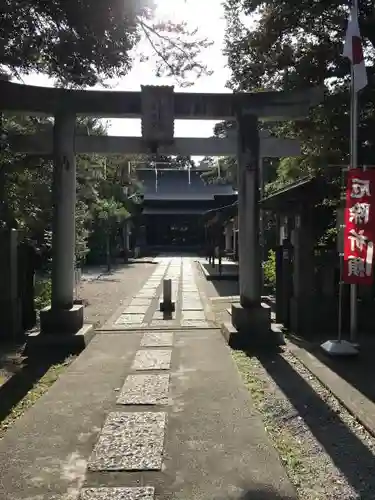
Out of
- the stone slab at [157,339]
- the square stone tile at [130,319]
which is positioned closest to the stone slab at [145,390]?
the stone slab at [157,339]

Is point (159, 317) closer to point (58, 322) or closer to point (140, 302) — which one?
point (140, 302)

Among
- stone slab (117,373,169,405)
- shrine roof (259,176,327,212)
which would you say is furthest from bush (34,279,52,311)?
stone slab (117,373,169,405)

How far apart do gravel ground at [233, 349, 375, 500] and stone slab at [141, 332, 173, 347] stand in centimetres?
188

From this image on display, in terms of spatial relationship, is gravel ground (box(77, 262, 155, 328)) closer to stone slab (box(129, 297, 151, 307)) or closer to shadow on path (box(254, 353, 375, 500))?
stone slab (box(129, 297, 151, 307))

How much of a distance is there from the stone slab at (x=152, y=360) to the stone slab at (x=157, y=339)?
0.45 m

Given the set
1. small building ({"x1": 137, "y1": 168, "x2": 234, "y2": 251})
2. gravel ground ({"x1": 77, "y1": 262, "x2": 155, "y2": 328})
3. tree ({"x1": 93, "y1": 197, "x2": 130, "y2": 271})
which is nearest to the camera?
gravel ground ({"x1": 77, "y1": 262, "x2": 155, "y2": 328})

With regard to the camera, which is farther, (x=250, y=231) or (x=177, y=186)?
(x=177, y=186)

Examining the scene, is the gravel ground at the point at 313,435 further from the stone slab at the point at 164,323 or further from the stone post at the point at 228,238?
the stone post at the point at 228,238

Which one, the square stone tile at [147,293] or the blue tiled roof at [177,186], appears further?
the blue tiled roof at [177,186]

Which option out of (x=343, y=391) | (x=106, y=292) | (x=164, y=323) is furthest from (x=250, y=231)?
(x=106, y=292)

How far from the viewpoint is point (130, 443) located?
4285mm

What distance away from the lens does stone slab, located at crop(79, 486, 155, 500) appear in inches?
133

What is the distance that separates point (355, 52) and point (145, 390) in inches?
232

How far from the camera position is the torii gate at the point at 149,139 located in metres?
8.17
